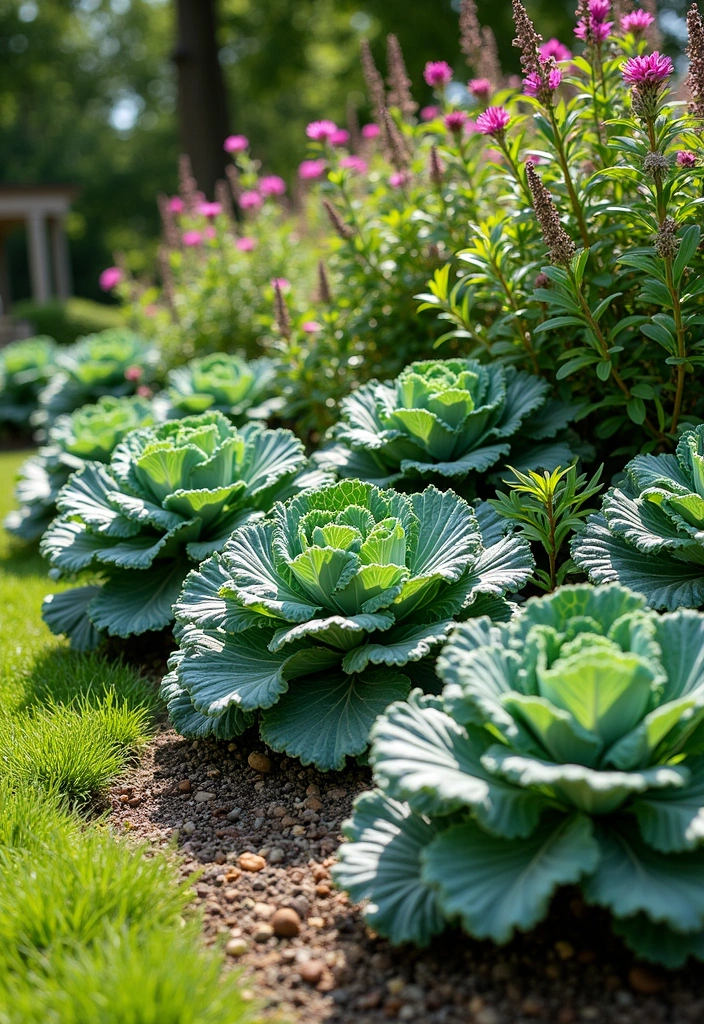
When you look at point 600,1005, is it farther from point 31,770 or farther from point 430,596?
point 31,770

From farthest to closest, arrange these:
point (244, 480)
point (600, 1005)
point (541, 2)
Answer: point (541, 2)
point (244, 480)
point (600, 1005)

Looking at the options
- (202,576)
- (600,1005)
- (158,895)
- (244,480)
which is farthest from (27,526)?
(600,1005)

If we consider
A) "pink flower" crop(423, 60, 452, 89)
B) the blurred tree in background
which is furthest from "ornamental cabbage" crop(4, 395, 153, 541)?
the blurred tree in background

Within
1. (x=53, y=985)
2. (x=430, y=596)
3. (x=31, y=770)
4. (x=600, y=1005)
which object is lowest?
(x=600, y=1005)

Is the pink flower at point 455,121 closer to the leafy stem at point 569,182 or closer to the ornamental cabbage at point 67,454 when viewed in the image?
the leafy stem at point 569,182

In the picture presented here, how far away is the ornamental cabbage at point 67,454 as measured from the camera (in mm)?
4504

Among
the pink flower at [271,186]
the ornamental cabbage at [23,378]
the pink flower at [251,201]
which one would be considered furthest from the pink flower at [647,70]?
the ornamental cabbage at [23,378]

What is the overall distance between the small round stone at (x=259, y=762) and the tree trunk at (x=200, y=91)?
35.6 ft

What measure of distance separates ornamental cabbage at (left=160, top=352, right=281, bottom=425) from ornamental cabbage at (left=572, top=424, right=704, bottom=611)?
233 centimetres

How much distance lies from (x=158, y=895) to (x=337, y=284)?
3.27 meters

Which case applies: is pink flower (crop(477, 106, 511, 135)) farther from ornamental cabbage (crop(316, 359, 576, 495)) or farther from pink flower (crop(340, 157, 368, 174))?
pink flower (crop(340, 157, 368, 174))

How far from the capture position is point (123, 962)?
1.65m

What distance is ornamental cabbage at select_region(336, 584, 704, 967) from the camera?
1601mm

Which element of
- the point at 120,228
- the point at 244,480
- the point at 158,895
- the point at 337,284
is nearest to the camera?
the point at 158,895
